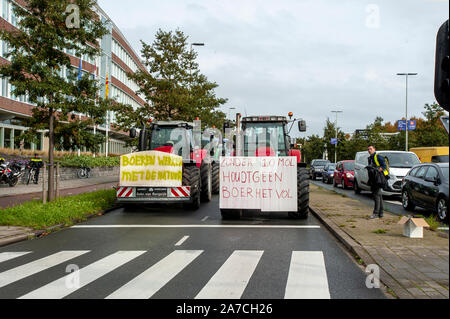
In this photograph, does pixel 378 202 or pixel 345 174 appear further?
pixel 345 174

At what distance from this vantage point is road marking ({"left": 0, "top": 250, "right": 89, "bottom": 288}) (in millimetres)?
5438

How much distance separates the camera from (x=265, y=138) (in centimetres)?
1360

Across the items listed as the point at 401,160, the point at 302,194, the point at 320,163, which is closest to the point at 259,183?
the point at 302,194

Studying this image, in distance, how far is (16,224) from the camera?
9469 millimetres

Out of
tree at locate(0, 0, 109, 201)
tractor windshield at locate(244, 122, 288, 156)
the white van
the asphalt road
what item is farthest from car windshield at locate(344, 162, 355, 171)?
tree at locate(0, 0, 109, 201)

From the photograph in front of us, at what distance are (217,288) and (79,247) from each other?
3.59 metres

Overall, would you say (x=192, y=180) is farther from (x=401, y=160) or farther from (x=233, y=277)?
(x=401, y=160)

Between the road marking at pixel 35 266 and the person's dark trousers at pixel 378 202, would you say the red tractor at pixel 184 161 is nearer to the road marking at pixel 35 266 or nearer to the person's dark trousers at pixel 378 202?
the person's dark trousers at pixel 378 202

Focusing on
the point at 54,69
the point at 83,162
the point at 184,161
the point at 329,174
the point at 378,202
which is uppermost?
the point at 54,69

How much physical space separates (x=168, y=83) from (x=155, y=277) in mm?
22424

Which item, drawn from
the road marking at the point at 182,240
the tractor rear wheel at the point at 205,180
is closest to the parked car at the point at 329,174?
the tractor rear wheel at the point at 205,180

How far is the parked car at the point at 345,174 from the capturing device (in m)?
23.4

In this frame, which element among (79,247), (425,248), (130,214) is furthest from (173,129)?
(425,248)

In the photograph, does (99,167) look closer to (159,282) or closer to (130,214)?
(130,214)
